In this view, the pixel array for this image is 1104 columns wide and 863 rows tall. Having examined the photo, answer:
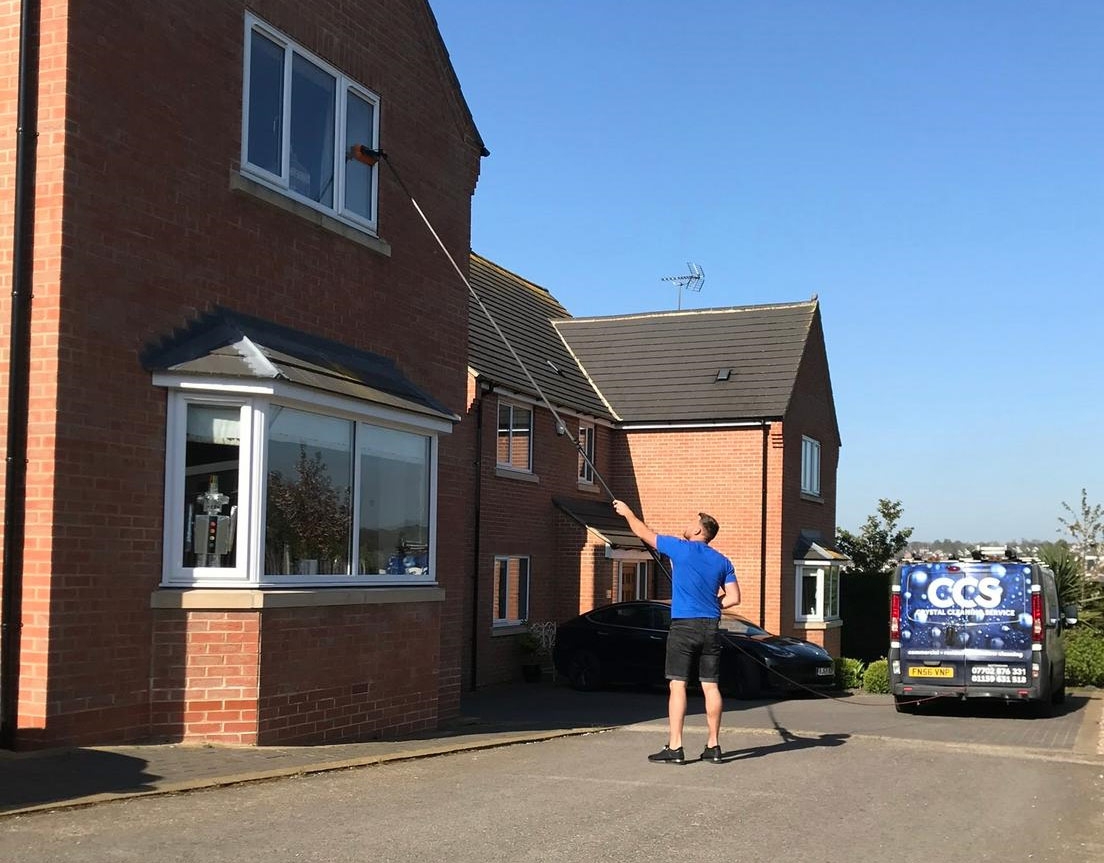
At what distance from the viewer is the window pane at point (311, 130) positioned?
38.1 feet

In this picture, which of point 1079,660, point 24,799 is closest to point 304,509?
point 24,799

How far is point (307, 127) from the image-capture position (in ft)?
38.5

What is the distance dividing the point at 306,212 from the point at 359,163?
121 cm

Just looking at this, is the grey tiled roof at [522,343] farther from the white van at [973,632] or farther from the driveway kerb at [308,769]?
the driveway kerb at [308,769]

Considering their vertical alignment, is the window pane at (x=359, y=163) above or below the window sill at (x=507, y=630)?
above

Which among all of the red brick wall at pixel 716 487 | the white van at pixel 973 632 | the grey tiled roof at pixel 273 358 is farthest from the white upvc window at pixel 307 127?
the red brick wall at pixel 716 487

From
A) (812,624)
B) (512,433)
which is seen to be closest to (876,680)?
(812,624)

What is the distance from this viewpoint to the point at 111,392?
9328mm

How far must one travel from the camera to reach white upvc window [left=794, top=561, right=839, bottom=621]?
89.4ft

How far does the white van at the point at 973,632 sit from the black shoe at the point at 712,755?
7.05 metres

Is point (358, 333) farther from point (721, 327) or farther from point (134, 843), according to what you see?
point (721, 327)

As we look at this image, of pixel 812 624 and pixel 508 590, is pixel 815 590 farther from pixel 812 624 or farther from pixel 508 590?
pixel 508 590

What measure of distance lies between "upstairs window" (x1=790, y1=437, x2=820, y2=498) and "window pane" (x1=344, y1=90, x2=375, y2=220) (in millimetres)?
17138

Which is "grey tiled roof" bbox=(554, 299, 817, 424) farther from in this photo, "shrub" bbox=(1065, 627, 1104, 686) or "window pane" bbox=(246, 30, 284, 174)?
"window pane" bbox=(246, 30, 284, 174)
